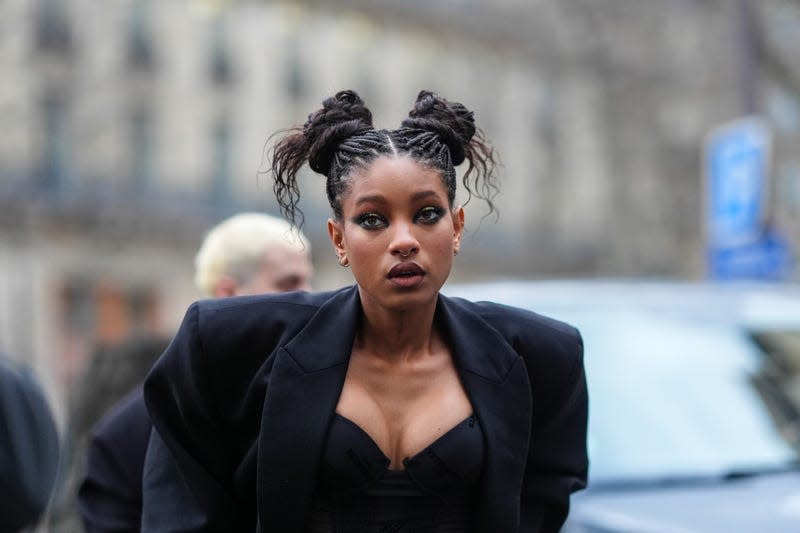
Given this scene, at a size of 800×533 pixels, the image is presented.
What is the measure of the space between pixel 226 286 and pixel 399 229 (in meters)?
1.66

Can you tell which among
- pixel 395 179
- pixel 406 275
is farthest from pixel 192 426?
pixel 395 179

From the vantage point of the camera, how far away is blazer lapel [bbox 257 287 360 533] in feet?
7.77

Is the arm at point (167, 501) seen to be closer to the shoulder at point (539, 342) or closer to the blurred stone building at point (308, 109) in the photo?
the shoulder at point (539, 342)

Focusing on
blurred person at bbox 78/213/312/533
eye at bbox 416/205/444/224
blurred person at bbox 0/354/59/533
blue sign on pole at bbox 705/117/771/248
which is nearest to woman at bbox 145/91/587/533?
eye at bbox 416/205/444/224

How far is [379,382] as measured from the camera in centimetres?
251

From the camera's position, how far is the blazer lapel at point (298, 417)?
237 centimetres

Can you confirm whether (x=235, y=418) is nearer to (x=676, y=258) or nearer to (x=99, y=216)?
(x=676, y=258)

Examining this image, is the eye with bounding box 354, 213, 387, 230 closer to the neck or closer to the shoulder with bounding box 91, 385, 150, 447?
the neck

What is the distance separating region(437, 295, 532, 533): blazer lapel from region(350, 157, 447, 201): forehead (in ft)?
1.04

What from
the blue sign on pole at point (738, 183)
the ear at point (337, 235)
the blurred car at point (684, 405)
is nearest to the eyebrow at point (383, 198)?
the ear at point (337, 235)

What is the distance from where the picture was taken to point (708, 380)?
16.1 feet

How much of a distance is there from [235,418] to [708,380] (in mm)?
2829

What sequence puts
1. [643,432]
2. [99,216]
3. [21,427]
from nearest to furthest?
[21,427]
[643,432]
[99,216]

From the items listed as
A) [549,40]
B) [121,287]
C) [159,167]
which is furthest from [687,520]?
[159,167]
